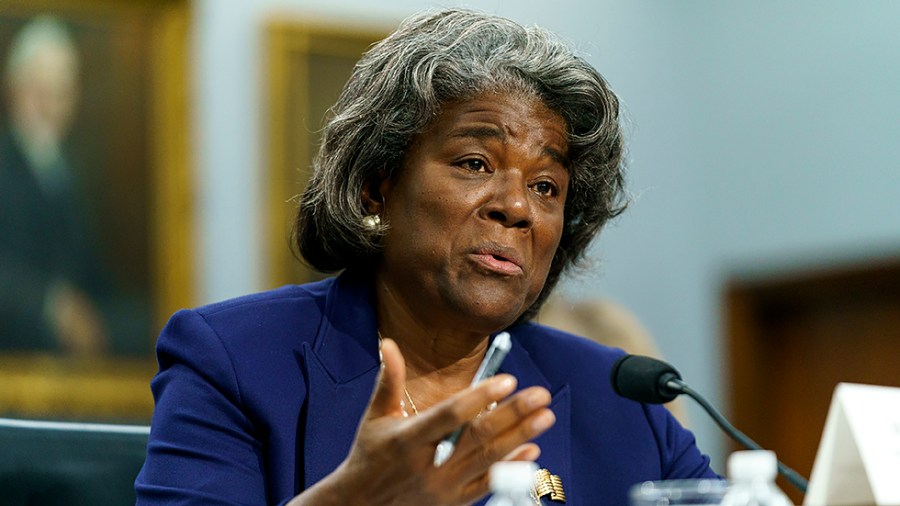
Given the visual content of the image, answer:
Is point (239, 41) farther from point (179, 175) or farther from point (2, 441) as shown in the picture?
point (2, 441)

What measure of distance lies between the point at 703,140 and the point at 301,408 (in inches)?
219

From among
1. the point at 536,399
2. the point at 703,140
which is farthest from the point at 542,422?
the point at 703,140

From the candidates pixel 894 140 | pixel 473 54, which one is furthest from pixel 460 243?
pixel 894 140

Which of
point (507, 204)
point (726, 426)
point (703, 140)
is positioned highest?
point (507, 204)

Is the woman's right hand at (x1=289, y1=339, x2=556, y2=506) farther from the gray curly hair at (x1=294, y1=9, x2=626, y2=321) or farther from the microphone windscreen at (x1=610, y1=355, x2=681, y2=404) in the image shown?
the gray curly hair at (x1=294, y1=9, x2=626, y2=321)

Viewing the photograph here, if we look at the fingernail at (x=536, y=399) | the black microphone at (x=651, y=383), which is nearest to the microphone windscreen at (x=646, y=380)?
the black microphone at (x=651, y=383)

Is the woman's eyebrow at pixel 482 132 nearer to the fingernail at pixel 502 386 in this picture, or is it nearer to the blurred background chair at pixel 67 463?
the blurred background chair at pixel 67 463

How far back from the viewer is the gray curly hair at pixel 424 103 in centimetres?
244

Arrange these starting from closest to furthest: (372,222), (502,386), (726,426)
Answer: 1. (502,386)
2. (726,426)
3. (372,222)

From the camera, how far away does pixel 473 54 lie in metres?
2.48

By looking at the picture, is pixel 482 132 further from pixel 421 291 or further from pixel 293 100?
pixel 293 100

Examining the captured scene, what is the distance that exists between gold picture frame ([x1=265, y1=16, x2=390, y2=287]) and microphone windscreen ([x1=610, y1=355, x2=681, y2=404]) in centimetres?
398

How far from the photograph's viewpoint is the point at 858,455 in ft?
5.12

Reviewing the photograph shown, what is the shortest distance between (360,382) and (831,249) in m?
4.93
